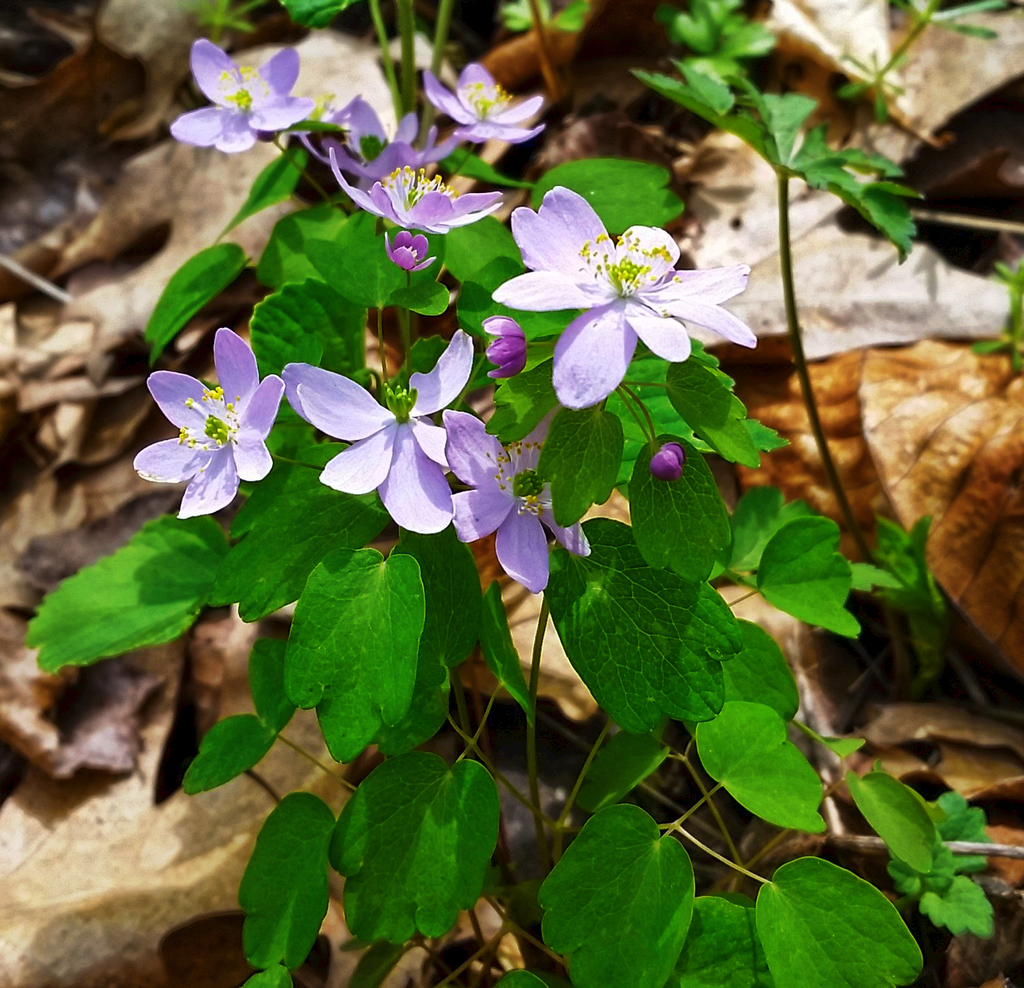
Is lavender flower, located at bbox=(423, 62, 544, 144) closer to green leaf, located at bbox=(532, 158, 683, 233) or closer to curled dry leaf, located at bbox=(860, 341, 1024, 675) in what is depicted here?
green leaf, located at bbox=(532, 158, 683, 233)

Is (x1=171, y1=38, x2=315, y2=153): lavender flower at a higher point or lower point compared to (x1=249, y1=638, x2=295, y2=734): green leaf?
higher

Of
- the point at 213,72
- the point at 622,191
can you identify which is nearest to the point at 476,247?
the point at 622,191

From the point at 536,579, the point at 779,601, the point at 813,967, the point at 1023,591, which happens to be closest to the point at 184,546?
the point at 536,579

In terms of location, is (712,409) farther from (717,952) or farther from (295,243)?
(295,243)

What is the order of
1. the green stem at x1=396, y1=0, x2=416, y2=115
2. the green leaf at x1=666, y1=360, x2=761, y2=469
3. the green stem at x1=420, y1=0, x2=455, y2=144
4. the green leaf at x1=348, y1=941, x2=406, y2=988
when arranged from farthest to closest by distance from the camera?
1. the green stem at x1=420, y1=0, x2=455, y2=144
2. the green stem at x1=396, y1=0, x2=416, y2=115
3. the green leaf at x1=348, y1=941, x2=406, y2=988
4. the green leaf at x1=666, y1=360, x2=761, y2=469

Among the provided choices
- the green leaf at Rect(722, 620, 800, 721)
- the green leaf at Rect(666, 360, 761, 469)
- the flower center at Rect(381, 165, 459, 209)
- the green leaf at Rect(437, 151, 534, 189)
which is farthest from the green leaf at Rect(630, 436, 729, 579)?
the green leaf at Rect(437, 151, 534, 189)

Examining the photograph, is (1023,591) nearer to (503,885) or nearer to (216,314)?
(503,885)

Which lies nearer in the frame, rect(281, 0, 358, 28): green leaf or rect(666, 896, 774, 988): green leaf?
rect(666, 896, 774, 988): green leaf

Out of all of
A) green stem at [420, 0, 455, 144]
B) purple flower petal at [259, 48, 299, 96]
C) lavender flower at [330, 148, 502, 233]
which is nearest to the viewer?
lavender flower at [330, 148, 502, 233]
